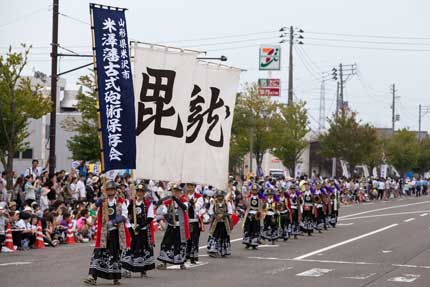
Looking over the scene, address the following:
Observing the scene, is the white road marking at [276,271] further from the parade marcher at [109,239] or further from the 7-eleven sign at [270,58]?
the 7-eleven sign at [270,58]

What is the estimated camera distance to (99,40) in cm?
1534

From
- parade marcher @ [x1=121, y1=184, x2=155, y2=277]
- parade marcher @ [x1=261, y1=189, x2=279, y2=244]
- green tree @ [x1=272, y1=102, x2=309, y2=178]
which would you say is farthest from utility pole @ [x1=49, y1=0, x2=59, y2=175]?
green tree @ [x1=272, y1=102, x2=309, y2=178]

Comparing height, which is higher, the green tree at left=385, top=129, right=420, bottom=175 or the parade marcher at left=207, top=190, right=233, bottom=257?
the green tree at left=385, top=129, right=420, bottom=175

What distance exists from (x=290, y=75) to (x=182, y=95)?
4227 cm

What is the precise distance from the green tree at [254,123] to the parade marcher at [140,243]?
131ft

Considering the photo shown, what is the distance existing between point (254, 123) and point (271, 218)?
3145 centimetres

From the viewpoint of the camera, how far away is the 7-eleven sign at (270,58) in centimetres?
6538

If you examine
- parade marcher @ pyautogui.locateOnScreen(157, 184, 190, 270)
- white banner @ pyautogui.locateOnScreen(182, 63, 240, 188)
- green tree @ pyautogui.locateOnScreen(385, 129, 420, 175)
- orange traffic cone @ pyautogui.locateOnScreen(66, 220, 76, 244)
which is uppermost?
green tree @ pyautogui.locateOnScreen(385, 129, 420, 175)

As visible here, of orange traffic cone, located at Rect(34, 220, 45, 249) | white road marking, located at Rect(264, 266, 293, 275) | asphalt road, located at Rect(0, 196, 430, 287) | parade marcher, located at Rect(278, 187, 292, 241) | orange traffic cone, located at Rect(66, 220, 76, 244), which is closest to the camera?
asphalt road, located at Rect(0, 196, 430, 287)

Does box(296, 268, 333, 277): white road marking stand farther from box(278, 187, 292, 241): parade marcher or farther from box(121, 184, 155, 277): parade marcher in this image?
box(278, 187, 292, 241): parade marcher

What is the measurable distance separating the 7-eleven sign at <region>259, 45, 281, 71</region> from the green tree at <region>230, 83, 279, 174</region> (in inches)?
187

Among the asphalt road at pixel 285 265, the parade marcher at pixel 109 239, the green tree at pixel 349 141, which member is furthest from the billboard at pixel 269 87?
the parade marcher at pixel 109 239

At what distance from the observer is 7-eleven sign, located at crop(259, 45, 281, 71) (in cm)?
6538

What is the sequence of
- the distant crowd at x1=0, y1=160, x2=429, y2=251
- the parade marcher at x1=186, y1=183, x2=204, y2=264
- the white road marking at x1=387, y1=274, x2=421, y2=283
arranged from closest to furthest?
the white road marking at x1=387, y1=274, x2=421, y2=283 → the parade marcher at x1=186, y1=183, x2=204, y2=264 → the distant crowd at x1=0, y1=160, x2=429, y2=251
